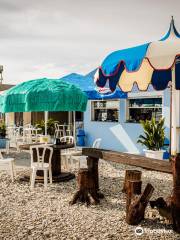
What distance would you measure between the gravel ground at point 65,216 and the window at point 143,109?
4532 millimetres

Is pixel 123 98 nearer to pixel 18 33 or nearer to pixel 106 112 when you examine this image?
pixel 106 112

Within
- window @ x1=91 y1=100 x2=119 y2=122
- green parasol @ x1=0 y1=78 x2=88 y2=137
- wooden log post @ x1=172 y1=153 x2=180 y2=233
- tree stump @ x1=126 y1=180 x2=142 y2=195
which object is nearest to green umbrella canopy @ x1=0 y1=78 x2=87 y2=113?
green parasol @ x1=0 y1=78 x2=88 y2=137

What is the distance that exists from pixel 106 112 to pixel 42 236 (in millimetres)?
9966

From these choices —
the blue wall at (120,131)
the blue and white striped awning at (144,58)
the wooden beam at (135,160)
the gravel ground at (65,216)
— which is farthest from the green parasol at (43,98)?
the blue wall at (120,131)

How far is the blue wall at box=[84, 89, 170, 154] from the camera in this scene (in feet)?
37.7

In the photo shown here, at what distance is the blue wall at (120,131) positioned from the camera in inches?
453

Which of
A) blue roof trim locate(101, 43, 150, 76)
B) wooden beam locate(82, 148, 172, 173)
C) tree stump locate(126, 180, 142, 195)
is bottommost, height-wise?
tree stump locate(126, 180, 142, 195)

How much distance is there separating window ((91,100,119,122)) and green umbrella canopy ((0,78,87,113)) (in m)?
5.80

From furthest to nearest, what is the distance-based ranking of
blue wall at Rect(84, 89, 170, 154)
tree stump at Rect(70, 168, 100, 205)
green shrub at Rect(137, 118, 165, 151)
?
blue wall at Rect(84, 89, 170, 154), green shrub at Rect(137, 118, 165, 151), tree stump at Rect(70, 168, 100, 205)

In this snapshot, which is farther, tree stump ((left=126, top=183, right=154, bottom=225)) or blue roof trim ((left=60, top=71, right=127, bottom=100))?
blue roof trim ((left=60, top=71, right=127, bottom=100))

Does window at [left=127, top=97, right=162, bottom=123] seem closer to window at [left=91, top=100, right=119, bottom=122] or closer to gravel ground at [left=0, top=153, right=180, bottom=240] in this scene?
window at [left=91, top=100, right=119, bottom=122]

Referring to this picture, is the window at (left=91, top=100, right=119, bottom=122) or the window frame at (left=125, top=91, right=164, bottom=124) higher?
the window frame at (left=125, top=91, right=164, bottom=124)

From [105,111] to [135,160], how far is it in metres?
8.43

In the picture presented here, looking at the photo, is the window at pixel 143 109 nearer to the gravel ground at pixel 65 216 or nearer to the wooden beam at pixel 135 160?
Answer: the gravel ground at pixel 65 216
